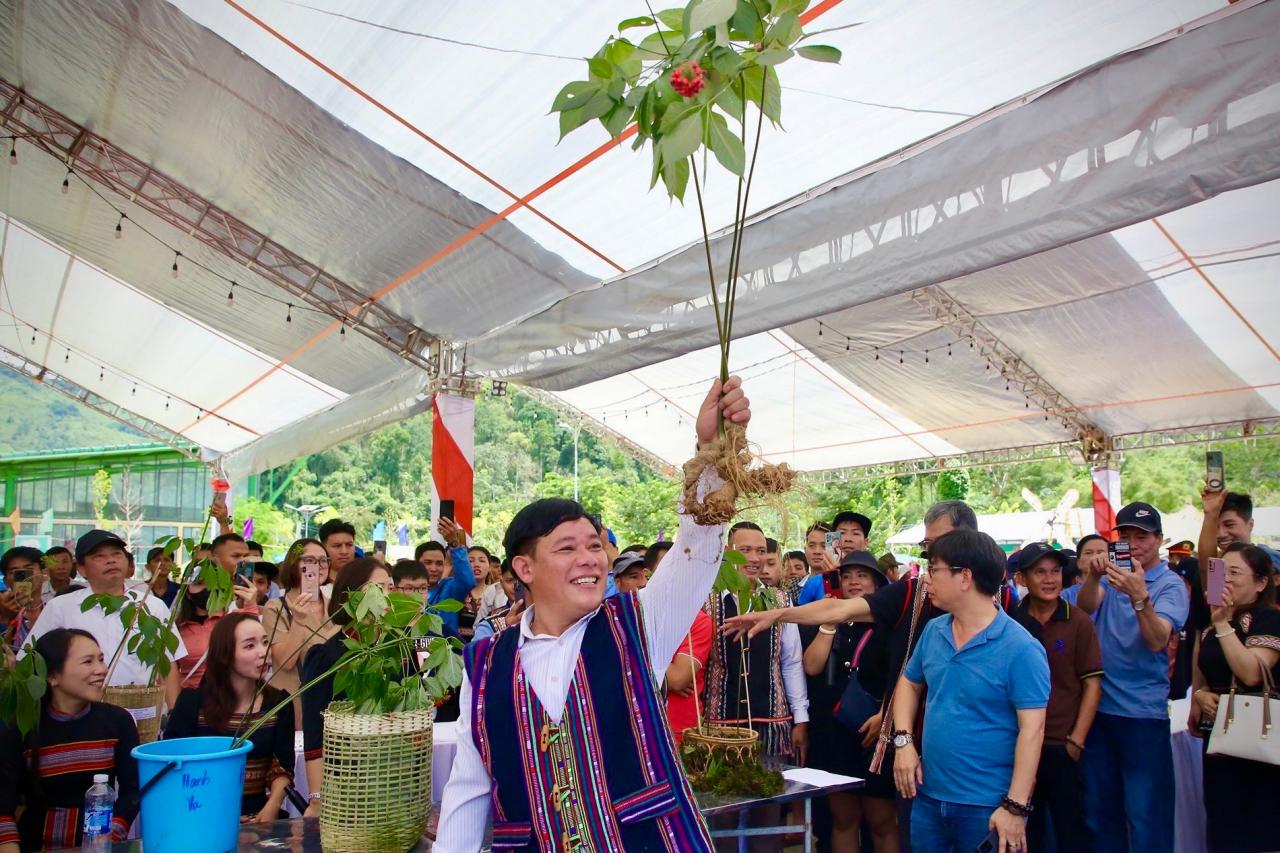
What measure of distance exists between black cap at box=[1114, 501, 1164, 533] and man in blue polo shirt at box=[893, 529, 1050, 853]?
1365 mm

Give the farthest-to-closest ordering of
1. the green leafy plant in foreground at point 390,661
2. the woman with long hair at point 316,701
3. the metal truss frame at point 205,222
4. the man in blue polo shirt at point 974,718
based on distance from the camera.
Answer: the metal truss frame at point 205,222
the woman with long hair at point 316,701
the man in blue polo shirt at point 974,718
the green leafy plant in foreground at point 390,661

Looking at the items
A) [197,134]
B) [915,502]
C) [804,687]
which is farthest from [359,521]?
[804,687]

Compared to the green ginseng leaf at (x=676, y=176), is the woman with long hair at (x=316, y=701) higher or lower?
lower

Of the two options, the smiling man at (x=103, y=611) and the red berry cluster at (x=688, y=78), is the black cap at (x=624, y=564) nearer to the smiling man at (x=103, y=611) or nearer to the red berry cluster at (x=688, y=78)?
the smiling man at (x=103, y=611)

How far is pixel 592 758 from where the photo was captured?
58.6 inches

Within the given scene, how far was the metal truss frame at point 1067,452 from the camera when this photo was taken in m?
9.04

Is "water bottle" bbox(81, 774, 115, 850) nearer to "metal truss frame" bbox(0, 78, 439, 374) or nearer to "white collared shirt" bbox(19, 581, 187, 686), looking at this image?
"white collared shirt" bbox(19, 581, 187, 686)

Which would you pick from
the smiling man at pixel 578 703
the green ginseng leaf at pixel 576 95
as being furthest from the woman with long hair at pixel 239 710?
the green ginseng leaf at pixel 576 95

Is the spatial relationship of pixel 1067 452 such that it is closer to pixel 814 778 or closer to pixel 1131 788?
pixel 1131 788

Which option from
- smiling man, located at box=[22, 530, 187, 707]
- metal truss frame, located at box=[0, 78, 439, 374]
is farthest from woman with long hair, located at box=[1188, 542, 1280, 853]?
metal truss frame, located at box=[0, 78, 439, 374]

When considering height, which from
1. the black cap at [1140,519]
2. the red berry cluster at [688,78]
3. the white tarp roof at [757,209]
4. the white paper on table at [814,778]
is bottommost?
the white paper on table at [814,778]

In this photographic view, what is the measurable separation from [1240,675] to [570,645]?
2625 mm

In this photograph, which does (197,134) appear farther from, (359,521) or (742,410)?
(359,521)

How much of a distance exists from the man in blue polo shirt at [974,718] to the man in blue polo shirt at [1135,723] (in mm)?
1068
